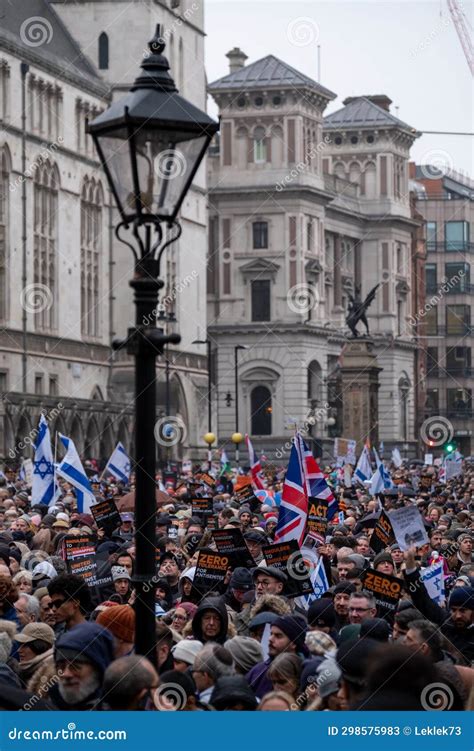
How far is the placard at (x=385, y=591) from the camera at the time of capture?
569 inches

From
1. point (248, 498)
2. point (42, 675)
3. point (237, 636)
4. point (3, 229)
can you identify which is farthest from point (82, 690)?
point (3, 229)

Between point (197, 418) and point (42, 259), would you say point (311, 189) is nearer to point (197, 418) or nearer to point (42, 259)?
point (197, 418)

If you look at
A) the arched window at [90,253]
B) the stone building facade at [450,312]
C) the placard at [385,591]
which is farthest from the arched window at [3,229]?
the stone building facade at [450,312]

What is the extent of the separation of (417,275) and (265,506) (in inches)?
3962

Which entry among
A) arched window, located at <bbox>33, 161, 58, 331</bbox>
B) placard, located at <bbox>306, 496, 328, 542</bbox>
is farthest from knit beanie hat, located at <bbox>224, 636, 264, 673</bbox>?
arched window, located at <bbox>33, 161, 58, 331</bbox>

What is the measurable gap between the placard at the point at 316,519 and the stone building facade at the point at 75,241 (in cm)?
4363

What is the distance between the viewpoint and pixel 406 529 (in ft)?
55.0

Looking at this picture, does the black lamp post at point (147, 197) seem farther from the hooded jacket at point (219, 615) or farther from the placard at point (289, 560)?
the placard at point (289, 560)

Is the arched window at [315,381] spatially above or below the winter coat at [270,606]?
above

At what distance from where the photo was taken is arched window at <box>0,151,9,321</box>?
71375 millimetres

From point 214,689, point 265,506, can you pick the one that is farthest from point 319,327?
point 214,689

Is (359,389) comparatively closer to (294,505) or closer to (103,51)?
(103,51)

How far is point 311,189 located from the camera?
10688cm

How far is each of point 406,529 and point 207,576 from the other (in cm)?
169
